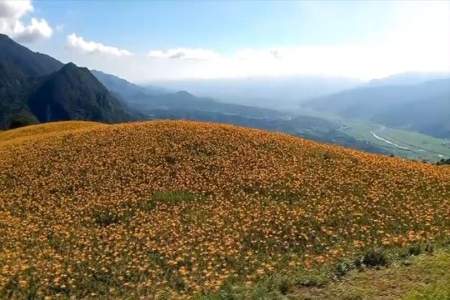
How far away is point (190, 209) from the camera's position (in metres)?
20.7

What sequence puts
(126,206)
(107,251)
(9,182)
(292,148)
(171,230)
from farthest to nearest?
(292,148), (9,182), (126,206), (171,230), (107,251)

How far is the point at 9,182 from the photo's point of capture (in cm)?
2612

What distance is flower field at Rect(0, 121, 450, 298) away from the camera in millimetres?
14484

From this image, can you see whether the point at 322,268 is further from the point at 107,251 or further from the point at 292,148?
the point at 292,148

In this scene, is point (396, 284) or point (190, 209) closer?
point (396, 284)

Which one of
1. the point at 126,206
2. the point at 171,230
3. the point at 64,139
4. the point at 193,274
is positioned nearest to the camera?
the point at 193,274

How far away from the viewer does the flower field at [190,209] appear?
14484 mm

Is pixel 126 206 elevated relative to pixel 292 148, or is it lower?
lower

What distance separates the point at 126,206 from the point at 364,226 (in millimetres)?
9782

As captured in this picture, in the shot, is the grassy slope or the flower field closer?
the grassy slope

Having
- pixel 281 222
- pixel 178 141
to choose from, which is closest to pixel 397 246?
pixel 281 222

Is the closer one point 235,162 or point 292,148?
point 235,162

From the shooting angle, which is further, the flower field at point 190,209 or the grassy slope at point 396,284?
the flower field at point 190,209

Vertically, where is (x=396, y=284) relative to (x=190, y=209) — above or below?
above
